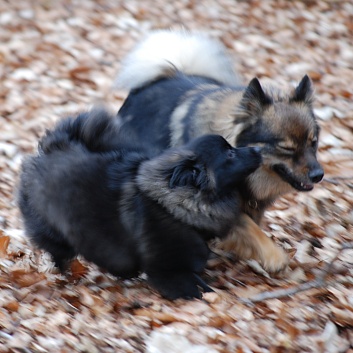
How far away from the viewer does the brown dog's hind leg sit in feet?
15.8

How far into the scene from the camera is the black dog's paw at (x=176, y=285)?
4391mm

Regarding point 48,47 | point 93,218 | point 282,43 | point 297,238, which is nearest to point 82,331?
point 93,218

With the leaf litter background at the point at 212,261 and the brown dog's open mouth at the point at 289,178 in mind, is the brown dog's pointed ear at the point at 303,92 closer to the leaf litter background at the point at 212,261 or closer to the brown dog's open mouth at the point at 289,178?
the brown dog's open mouth at the point at 289,178

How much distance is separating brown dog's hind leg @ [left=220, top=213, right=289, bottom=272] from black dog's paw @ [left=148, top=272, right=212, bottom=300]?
497 mm

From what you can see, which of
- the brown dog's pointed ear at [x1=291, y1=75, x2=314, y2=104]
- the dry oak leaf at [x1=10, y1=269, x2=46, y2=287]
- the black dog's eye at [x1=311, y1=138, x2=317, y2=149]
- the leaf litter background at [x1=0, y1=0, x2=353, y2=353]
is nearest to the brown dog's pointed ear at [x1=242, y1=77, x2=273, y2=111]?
the brown dog's pointed ear at [x1=291, y1=75, x2=314, y2=104]

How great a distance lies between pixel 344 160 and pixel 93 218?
3.07 meters

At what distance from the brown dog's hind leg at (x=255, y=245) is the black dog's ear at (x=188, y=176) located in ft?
1.89

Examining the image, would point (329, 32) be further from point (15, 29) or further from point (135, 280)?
point (135, 280)

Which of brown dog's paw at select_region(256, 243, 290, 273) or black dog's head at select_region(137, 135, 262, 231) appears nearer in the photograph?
black dog's head at select_region(137, 135, 262, 231)

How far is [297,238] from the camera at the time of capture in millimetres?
5641

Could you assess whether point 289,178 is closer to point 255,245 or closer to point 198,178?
point 255,245

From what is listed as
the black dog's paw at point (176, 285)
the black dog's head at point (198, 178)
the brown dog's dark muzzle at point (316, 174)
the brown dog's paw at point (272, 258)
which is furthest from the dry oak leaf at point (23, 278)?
the brown dog's dark muzzle at point (316, 174)

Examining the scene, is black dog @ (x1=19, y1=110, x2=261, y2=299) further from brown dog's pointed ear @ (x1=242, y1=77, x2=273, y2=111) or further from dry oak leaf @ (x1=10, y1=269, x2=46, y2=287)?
brown dog's pointed ear @ (x1=242, y1=77, x2=273, y2=111)

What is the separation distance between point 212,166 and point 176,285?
77 centimetres
